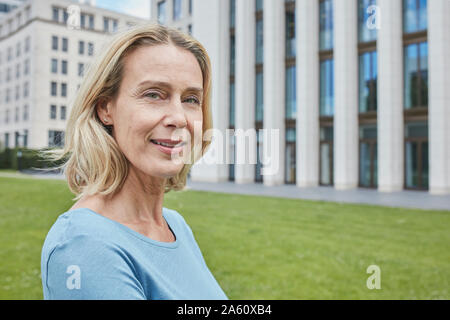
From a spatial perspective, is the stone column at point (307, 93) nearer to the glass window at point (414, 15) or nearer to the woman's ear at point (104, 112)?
the glass window at point (414, 15)

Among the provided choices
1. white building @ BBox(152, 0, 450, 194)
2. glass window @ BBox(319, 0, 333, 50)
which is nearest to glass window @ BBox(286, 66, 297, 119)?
white building @ BBox(152, 0, 450, 194)

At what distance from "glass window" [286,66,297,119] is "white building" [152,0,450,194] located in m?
0.06

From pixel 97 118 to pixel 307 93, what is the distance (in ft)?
76.1

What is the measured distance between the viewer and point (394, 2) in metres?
20.5

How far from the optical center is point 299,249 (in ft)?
25.5

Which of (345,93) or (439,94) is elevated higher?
(345,93)

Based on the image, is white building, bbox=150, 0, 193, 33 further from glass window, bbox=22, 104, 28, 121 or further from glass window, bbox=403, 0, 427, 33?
glass window, bbox=403, 0, 427, 33

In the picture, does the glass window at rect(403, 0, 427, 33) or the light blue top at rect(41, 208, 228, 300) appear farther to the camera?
the glass window at rect(403, 0, 427, 33)

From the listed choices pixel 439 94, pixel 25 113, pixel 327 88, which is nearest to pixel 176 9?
pixel 25 113

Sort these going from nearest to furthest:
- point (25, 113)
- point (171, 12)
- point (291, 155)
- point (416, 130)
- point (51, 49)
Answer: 1. point (171, 12)
2. point (51, 49)
3. point (25, 113)
4. point (416, 130)
5. point (291, 155)

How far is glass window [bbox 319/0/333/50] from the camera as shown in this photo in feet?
76.3

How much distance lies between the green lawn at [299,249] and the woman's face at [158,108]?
0.63 metres

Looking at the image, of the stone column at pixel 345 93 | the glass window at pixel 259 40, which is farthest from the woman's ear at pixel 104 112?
the stone column at pixel 345 93

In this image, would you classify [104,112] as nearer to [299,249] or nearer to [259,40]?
[299,249]
